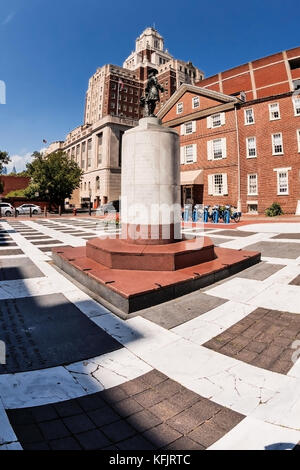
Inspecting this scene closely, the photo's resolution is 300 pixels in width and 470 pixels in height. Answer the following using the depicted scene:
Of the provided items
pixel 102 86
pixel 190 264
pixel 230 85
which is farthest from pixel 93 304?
pixel 102 86

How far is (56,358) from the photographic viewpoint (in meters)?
3.25

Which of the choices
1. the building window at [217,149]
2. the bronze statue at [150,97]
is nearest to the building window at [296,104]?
the building window at [217,149]

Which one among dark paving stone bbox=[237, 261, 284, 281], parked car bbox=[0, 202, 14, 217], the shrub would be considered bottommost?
dark paving stone bbox=[237, 261, 284, 281]

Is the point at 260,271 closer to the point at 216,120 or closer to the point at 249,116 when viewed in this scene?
the point at 249,116

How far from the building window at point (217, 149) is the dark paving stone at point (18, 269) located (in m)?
22.7

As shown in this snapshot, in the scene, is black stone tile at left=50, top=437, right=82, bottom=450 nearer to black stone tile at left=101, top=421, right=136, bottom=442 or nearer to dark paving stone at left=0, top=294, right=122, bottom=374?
black stone tile at left=101, top=421, right=136, bottom=442

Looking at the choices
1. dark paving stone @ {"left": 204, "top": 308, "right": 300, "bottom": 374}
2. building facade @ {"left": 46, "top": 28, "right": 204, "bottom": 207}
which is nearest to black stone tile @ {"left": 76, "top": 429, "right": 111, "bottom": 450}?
dark paving stone @ {"left": 204, "top": 308, "right": 300, "bottom": 374}

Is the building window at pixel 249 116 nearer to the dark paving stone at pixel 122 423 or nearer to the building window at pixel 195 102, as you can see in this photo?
the building window at pixel 195 102

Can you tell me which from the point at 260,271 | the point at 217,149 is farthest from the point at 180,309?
the point at 217,149

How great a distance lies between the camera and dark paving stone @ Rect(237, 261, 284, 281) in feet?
21.8

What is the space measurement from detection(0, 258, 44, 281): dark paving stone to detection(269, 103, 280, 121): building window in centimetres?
2470

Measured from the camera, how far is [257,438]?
2082 millimetres

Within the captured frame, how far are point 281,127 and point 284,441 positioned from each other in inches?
1039

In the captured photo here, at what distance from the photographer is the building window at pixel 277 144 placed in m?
23.1
